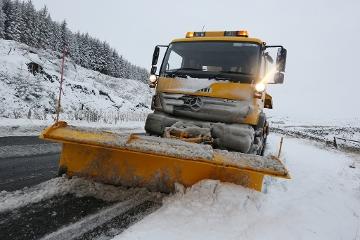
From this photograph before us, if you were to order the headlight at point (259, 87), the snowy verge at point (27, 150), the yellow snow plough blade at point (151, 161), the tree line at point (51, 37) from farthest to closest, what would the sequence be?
the tree line at point (51, 37)
the snowy verge at point (27, 150)
the headlight at point (259, 87)
the yellow snow plough blade at point (151, 161)

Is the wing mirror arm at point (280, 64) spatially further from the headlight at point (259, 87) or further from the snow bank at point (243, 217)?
the snow bank at point (243, 217)

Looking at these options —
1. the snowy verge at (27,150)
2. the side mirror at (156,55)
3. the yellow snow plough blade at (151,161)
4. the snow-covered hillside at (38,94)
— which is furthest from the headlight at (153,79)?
the snow-covered hillside at (38,94)

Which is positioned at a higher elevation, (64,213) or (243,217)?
(243,217)

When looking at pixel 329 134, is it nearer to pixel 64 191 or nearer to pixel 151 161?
pixel 151 161

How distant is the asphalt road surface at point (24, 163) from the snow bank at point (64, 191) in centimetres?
25

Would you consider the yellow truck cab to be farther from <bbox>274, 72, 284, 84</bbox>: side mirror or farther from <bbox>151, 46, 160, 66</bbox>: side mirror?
<bbox>151, 46, 160, 66</bbox>: side mirror

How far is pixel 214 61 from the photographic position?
604 cm

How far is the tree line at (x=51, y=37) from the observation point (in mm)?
60906

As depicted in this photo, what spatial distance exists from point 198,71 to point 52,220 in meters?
3.55

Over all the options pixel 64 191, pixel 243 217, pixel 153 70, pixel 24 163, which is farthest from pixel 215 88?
pixel 24 163

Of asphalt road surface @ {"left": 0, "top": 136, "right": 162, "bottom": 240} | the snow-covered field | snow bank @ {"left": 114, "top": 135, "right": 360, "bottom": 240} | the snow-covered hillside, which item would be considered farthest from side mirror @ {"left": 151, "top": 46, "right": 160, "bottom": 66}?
the snow-covered field

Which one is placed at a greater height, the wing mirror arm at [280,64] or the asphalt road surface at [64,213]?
the wing mirror arm at [280,64]

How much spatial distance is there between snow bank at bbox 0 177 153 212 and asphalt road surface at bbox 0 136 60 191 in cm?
25

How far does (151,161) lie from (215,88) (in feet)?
5.86
